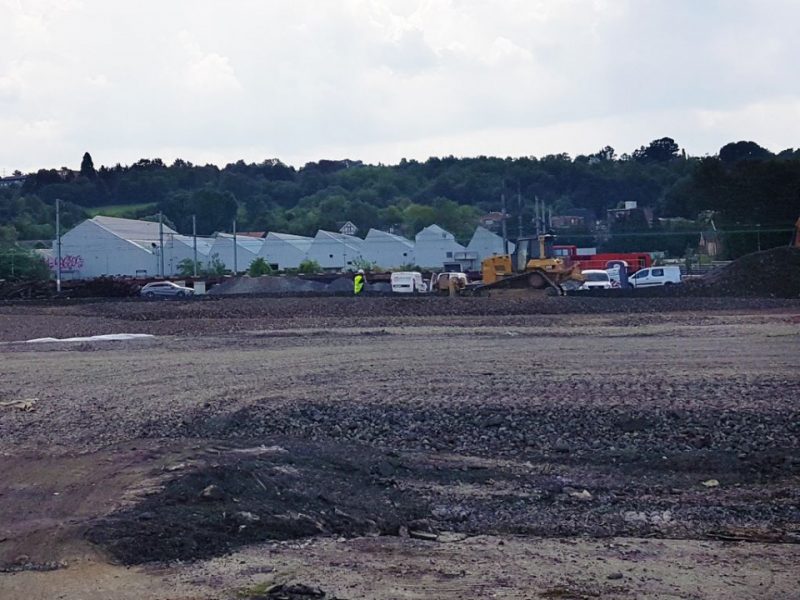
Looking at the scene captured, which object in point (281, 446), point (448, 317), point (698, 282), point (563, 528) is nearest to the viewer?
point (563, 528)

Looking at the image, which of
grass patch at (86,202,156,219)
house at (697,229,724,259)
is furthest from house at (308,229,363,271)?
grass patch at (86,202,156,219)

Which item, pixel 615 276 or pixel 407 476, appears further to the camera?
pixel 615 276

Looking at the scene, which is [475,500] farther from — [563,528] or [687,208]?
[687,208]

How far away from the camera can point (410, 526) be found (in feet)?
33.3

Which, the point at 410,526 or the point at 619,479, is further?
the point at 619,479

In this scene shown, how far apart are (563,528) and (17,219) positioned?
522 feet

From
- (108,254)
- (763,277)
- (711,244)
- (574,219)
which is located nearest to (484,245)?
(711,244)

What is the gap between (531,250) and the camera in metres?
56.1

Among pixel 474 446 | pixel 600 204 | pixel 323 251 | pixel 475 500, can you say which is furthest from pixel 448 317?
pixel 600 204

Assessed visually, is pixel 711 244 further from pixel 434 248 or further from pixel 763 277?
pixel 763 277

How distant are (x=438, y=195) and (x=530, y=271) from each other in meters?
135

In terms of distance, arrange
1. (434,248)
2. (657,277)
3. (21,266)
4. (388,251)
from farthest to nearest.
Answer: (388,251)
(434,248)
(21,266)
(657,277)

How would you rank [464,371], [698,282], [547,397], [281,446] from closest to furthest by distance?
[281,446] → [547,397] → [464,371] → [698,282]

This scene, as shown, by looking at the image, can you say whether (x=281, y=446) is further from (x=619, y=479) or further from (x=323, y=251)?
(x=323, y=251)
